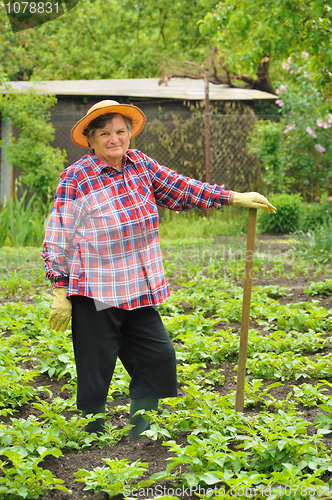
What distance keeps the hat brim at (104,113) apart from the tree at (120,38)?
1357 centimetres

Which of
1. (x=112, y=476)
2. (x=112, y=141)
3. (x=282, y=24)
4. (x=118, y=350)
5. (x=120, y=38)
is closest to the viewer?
(x=112, y=476)

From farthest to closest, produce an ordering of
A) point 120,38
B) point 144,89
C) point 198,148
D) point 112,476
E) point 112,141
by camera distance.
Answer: point 120,38
point 144,89
point 198,148
point 112,141
point 112,476

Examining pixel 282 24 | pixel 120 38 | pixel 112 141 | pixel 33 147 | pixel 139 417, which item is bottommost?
pixel 139 417

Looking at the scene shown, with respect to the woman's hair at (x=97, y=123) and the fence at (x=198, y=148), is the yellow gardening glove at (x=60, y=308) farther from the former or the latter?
the fence at (x=198, y=148)

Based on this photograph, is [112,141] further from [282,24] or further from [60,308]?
[282,24]

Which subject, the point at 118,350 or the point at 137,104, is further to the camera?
the point at 137,104

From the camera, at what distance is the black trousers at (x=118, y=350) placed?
7.52 feet

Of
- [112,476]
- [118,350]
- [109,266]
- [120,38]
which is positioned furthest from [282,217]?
[120,38]

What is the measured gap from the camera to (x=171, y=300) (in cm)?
436

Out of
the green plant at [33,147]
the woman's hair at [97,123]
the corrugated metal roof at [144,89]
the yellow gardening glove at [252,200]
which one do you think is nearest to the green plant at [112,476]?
the yellow gardening glove at [252,200]

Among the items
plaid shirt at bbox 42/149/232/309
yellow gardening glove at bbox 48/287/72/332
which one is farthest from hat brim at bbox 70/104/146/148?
yellow gardening glove at bbox 48/287/72/332

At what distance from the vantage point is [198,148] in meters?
10.4

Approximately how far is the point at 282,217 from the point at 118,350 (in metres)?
6.65

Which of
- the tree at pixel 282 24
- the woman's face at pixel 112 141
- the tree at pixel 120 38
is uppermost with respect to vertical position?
the tree at pixel 120 38
